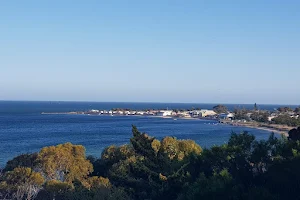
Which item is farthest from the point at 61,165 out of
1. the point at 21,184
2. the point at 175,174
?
the point at 175,174

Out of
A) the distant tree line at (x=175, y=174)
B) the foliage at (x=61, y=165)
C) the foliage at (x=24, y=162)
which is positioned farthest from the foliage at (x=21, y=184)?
the foliage at (x=24, y=162)

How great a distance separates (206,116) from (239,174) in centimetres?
10255

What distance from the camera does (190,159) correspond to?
53.1 ft

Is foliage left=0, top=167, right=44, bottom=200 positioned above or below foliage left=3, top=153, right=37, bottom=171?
below

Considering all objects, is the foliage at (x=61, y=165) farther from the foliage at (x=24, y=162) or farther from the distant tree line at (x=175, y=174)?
the foliage at (x=24, y=162)

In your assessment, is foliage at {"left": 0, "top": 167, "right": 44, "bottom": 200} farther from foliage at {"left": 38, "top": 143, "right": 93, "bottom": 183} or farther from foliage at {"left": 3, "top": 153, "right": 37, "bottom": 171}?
foliage at {"left": 3, "top": 153, "right": 37, "bottom": 171}

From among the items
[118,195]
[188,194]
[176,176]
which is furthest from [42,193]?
[188,194]

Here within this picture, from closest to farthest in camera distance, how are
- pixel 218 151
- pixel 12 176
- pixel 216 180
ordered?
pixel 216 180, pixel 218 151, pixel 12 176

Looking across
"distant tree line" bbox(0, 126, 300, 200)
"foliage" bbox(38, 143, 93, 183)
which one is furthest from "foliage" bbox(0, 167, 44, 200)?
"foliage" bbox(38, 143, 93, 183)

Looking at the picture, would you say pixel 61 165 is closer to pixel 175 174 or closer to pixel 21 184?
pixel 21 184

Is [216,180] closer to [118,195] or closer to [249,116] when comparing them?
[118,195]

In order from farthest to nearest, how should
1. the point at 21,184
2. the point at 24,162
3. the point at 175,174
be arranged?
1. the point at 24,162
2. the point at 21,184
3. the point at 175,174

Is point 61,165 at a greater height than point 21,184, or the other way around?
point 61,165

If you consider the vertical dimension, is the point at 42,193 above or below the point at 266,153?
below
